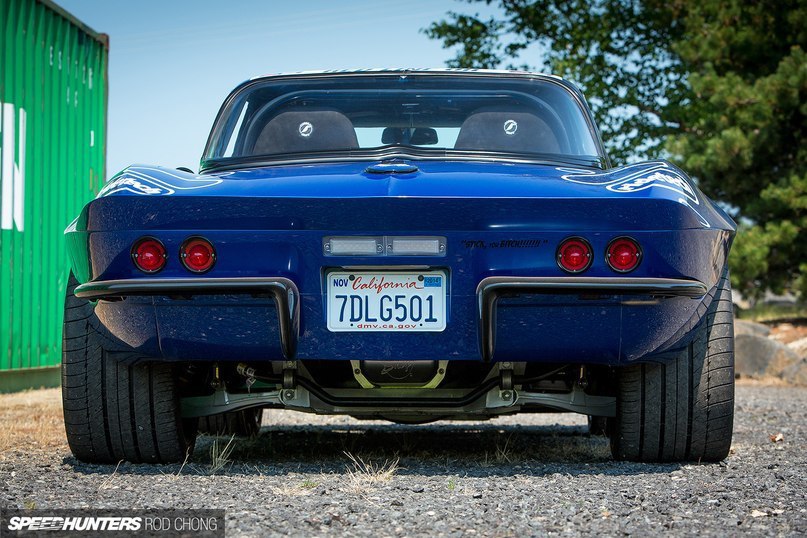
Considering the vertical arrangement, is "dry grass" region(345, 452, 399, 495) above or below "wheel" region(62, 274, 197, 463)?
below

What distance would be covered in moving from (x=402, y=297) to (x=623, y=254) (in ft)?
2.48

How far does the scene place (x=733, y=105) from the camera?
15805mm

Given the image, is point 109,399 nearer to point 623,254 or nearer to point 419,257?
point 419,257

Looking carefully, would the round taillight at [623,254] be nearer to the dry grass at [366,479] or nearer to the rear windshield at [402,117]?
the rear windshield at [402,117]

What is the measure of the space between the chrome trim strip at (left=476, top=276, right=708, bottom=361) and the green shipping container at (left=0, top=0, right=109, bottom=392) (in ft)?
21.9

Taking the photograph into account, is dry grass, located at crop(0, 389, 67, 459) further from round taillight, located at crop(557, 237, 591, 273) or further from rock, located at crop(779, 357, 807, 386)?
rock, located at crop(779, 357, 807, 386)

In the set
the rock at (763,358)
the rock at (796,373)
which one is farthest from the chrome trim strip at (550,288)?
the rock at (763,358)

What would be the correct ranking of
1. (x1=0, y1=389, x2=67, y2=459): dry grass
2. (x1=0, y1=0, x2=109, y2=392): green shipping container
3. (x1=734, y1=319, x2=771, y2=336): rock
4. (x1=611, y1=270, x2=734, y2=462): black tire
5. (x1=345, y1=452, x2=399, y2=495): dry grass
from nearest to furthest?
1. (x1=345, y1=452, x2=399, y2=495): dry grass
2. (x1=611, y1=270, x2=734, y2=462): black tire
3. (x1=0, y1=389, x2=67, y2=459): dry grass
4. (x1=0, y1=0, x2=109, y2=392): green shipping container
5. (x1=734, y1=319, x2=771, y2=336): rock

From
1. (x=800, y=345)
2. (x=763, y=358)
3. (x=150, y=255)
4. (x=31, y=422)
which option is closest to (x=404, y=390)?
(x=150, y=255)

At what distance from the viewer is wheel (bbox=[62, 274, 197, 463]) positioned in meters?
3.89

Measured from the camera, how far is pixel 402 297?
3473 mm

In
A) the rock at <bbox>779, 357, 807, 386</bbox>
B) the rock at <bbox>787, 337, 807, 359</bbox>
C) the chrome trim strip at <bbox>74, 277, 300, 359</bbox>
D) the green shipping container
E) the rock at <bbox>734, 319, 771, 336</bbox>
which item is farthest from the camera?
the rock at <bbox>787, 337, 807, 359</bbox>

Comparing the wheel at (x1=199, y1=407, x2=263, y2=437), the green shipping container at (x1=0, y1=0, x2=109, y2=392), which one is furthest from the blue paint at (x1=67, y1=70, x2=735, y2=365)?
the green shipping container at (x1=0, y1=0, x2=109, y2=392)

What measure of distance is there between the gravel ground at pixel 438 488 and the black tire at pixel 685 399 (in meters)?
0.10
